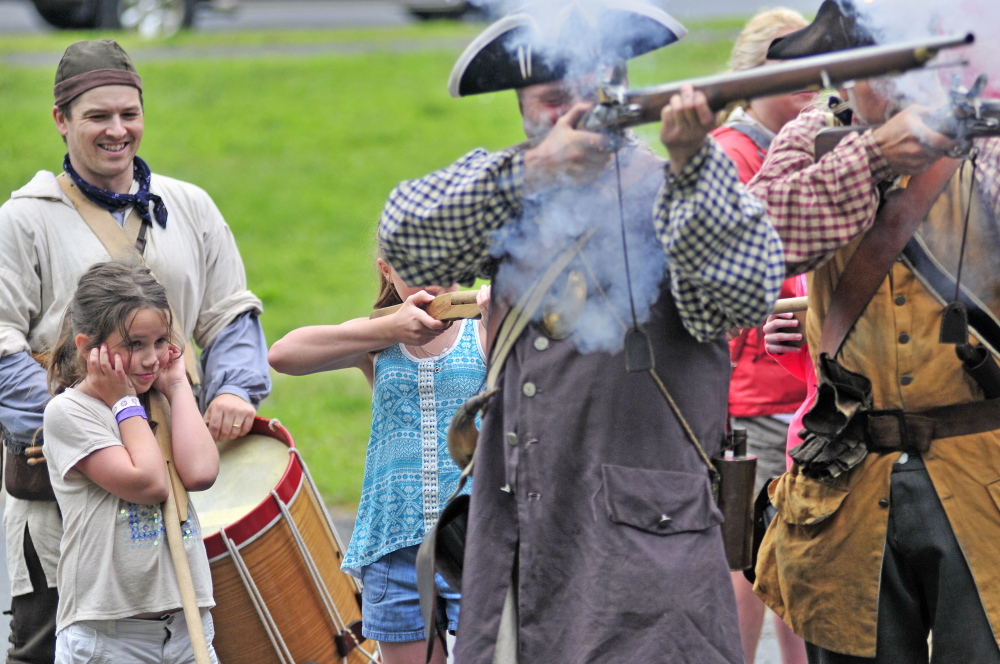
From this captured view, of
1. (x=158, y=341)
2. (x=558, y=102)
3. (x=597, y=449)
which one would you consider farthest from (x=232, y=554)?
(x=558, y=102)

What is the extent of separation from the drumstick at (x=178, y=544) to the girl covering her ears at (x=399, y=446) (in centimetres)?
39

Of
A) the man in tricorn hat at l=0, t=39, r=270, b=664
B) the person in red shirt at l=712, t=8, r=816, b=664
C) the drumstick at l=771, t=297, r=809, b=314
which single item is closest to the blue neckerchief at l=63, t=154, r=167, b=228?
the man in tricorn hat at l=0, t=39, r=270, b=664

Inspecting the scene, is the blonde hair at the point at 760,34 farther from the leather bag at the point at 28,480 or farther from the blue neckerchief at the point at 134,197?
the leather bag at the point at 28,480

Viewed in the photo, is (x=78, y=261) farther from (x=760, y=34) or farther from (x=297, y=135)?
(x=297, y=135)

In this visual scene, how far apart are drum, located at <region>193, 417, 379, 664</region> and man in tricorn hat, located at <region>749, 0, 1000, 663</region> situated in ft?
5.45

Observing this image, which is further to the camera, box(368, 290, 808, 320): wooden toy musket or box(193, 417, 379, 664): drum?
box(193, 417, 379, 664): drum

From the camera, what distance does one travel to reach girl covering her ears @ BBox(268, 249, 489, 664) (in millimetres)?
3398

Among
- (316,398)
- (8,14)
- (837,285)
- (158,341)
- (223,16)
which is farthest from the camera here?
(8,14)

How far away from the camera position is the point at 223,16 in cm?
1745

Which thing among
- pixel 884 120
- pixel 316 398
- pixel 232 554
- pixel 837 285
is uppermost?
pixel 884 120

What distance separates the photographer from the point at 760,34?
4.46m

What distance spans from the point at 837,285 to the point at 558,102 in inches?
34.0

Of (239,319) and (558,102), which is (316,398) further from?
(558,102)

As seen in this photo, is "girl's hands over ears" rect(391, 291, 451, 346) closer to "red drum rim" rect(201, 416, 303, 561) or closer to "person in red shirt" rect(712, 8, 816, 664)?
"red drum rim" rect(201, 416, 303, 561)
